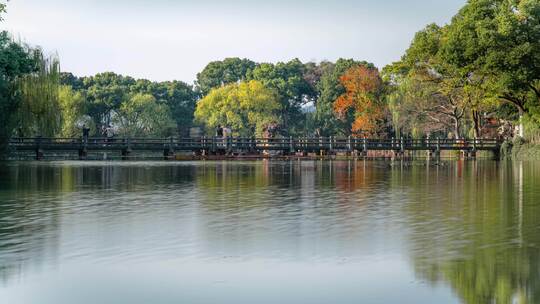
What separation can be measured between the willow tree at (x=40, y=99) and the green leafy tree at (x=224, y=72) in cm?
6144

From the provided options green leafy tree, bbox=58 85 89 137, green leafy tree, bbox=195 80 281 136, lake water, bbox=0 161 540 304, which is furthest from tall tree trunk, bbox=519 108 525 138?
green leafy tree, bbox=58 85 89 137

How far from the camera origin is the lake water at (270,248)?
958 centimetres

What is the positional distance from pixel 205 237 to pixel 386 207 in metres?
6.53

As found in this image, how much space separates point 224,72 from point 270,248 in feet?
358

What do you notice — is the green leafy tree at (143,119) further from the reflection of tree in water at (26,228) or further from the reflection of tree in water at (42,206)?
the reflection of tree in water at (26,228)

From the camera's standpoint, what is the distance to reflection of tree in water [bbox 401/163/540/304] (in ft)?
31.9

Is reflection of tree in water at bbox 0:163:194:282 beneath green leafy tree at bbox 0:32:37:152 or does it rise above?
beneath

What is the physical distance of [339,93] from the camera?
9856 cm

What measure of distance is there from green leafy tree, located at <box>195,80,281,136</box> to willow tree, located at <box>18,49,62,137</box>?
38.8 m

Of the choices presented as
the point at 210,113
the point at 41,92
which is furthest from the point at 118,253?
the point at 210,113

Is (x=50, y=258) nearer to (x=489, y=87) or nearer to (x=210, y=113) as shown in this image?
(x=489, y=87)

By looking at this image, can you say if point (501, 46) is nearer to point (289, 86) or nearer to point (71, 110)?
point (71, 110)

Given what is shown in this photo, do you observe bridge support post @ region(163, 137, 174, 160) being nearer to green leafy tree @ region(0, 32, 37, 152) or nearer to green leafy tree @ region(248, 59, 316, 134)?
green leafy tree @ region(0, 32, 37, 152)

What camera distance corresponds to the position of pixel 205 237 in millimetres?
14094
